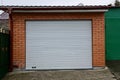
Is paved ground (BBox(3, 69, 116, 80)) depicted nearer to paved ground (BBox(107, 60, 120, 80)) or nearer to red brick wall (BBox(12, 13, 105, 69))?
paved ground (BBox(107, 60, 120, 80))

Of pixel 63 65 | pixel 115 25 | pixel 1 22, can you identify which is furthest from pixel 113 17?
pixel 1 22

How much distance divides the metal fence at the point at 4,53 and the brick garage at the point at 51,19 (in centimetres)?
58

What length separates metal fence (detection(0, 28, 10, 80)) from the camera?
1491 cm

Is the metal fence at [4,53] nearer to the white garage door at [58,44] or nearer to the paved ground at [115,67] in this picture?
the white garage door at [58,44]

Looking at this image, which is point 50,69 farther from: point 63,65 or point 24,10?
point 24,10

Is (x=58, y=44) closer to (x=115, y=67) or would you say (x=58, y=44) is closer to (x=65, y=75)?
(x=65, y=75)

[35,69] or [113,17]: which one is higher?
[113,17]

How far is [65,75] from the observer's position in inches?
612

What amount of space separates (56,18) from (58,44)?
1323 millimetres

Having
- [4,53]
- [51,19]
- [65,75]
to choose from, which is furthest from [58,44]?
[4,53]

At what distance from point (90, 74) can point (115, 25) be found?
201 inches

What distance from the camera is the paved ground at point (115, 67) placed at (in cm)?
1568

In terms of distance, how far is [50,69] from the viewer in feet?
56.5

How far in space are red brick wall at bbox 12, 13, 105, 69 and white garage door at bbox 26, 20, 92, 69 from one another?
0.79 ft
